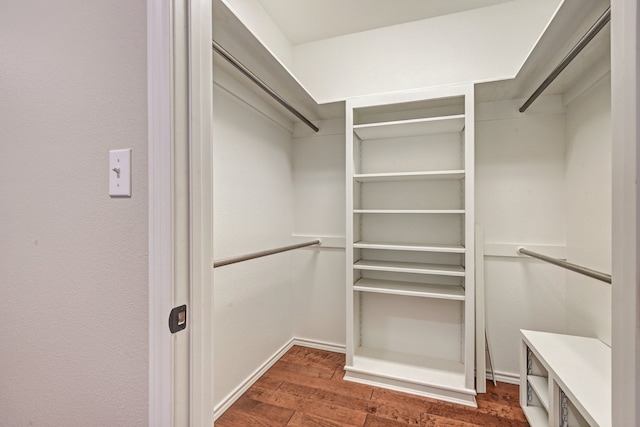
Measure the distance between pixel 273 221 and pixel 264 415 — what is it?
1.27 metres

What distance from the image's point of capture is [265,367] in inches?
82.8

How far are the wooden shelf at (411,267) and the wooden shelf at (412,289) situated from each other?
13cm

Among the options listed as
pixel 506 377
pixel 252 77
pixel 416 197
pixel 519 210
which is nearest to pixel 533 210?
pixel 519 210

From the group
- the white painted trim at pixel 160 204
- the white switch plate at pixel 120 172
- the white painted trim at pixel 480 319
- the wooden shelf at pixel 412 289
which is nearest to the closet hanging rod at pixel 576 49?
the white painted trim at pixel 480 319

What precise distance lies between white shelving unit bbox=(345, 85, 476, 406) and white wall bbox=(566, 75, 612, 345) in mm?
608

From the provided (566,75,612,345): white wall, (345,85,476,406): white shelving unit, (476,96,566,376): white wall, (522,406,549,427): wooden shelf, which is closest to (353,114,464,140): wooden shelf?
(345,85,476,406): white shelving unit

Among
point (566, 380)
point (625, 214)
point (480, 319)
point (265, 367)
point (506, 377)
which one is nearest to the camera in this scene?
point (625, 214)

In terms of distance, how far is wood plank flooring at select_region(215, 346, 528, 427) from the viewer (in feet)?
5.22

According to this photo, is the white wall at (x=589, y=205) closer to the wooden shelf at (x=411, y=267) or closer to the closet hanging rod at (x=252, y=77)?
the wooden shelf at (x=411, y=267)

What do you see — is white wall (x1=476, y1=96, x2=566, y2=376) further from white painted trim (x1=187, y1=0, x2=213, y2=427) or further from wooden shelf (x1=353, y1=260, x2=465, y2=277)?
white painted trim (x1=187, y1=0, x2=213, y2=427)

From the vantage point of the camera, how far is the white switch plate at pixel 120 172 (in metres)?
0.65

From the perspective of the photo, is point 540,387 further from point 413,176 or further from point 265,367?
point 265,367

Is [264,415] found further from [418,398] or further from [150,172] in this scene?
[150,172]

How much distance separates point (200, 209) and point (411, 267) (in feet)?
5.45
